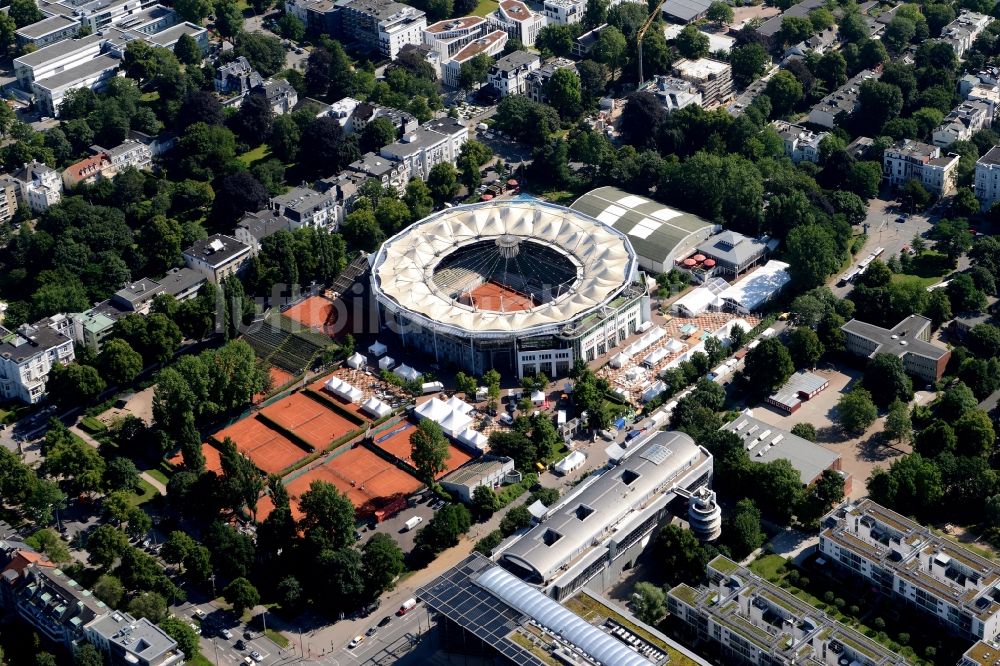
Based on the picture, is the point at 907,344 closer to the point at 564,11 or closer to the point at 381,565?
the point at 381,565

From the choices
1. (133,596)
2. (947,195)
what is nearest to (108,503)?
(133,596)

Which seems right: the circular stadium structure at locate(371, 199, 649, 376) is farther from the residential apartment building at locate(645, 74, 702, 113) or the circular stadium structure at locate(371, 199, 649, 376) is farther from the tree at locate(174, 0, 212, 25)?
the tree at locate(174, 0, 212, 25)

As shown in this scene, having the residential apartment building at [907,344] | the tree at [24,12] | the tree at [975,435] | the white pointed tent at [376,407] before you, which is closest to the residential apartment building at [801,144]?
the residential apartment building at [907,344]

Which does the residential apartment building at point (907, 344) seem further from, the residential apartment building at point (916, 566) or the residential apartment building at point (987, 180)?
the residential apartment building at point (987, 180)

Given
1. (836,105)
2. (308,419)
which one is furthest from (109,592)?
(836,105)

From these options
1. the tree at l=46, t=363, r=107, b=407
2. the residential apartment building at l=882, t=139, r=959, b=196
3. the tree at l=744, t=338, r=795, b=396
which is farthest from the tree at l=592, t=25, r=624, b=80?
the tree at l=46, t=363, r=107, b=407

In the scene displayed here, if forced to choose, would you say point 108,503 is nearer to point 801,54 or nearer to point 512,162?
point 512,162

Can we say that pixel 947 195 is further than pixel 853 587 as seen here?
Yes
